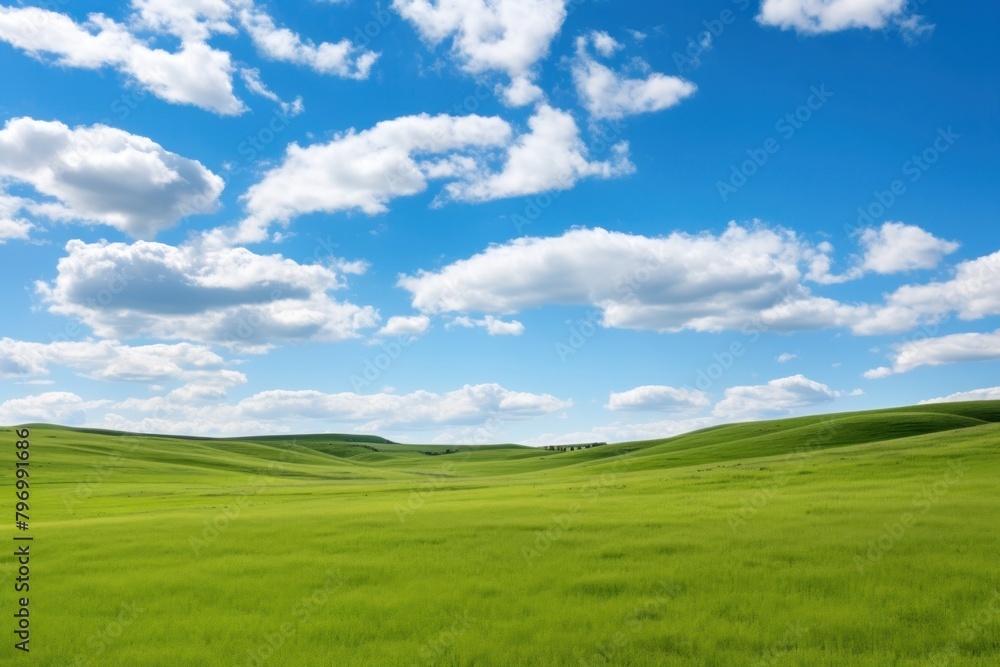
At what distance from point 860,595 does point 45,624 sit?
53.2ft

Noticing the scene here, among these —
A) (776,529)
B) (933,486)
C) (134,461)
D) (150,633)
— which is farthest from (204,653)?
(134,461)

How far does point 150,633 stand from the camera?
12.9 m

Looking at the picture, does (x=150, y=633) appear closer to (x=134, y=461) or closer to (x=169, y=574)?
(x=169, y=574)
